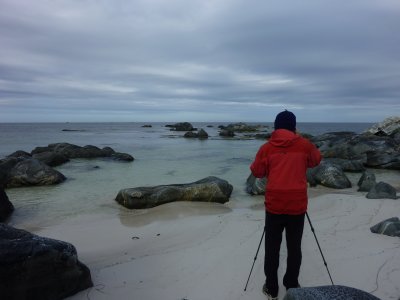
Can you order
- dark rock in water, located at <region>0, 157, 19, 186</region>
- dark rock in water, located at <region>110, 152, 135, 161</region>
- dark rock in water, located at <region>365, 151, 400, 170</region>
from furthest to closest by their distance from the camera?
dark rock in water, located at <region>110, 152, 135, 161</region> < dark rock in water, located at <region>365, 151, 400, 170</region> < dark rock in water, located at <region>0, 157, 19, 186</region>

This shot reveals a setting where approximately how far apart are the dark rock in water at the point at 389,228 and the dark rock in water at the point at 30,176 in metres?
12.4

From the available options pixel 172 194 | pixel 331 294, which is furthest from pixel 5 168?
pixel 331 294

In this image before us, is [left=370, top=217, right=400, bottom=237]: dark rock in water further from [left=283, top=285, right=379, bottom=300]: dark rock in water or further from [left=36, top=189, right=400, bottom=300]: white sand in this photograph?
[left=283, top=285, right=379, bottom=300]: dark rock in water

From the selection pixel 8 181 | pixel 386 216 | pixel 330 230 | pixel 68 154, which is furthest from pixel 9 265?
pixel 68 154

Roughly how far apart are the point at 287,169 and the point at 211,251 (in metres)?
2.76

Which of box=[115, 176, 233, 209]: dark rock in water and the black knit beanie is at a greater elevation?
the black knit beanie

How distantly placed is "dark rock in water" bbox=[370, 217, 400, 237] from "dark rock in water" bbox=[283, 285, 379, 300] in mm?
3846

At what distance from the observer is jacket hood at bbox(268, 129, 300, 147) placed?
4629 millimetres

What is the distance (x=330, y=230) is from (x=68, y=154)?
883 inches

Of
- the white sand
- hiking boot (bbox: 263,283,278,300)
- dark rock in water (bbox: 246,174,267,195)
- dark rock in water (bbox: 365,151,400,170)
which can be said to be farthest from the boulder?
hiking boot (bbox: 263,283,278,300)

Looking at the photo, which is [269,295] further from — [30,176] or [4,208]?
[30,176]

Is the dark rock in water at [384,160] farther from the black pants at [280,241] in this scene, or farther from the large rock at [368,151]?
the black pants at [280,241]

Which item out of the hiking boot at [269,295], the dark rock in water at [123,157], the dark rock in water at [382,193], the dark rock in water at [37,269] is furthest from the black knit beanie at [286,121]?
the dark rock in water at [123,157]

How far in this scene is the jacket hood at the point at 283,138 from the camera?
4629 millimetres
